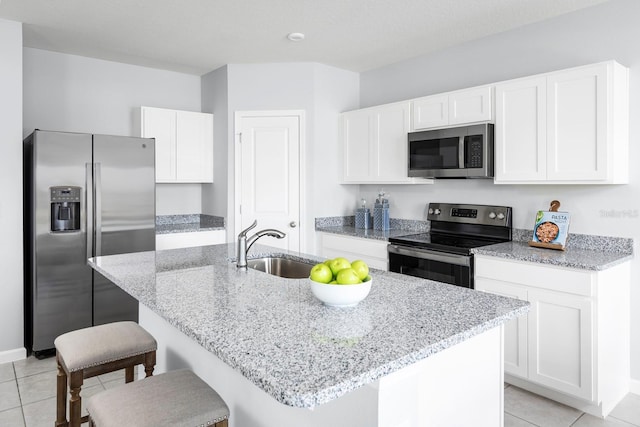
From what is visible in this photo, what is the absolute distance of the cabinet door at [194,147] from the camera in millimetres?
4262

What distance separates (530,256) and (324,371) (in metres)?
2.09

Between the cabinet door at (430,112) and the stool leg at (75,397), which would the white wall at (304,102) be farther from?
the stool leg at (75,397)

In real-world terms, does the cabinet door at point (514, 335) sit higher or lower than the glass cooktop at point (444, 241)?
lower

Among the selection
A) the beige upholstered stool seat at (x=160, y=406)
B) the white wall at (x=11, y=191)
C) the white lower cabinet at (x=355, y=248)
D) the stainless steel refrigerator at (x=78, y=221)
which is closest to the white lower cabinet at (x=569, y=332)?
the white lower cabinet at (x=355, y=248)

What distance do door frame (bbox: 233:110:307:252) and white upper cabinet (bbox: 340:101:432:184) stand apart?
423mm

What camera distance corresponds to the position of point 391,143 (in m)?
3.80

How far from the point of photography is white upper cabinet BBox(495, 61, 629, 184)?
2.51 meters

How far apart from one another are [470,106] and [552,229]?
3.44 feet

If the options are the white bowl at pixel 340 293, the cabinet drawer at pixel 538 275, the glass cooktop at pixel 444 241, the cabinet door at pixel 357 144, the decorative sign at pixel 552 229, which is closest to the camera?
the white bowl at pixel 340 293

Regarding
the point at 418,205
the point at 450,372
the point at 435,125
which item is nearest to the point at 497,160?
the point at 435,125

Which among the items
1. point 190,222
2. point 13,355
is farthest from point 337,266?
point 190,222

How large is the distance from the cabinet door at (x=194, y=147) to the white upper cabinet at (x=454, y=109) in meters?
2.13

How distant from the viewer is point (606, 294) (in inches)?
96.0

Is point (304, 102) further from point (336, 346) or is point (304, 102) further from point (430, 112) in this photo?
point (336, 346)
